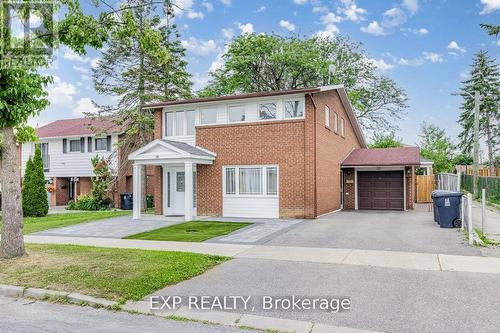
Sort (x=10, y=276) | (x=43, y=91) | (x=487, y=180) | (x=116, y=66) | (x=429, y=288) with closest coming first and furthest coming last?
(x=429, y=288), (x=10, y=276), (x=43, y=91), (x=116, y=66), (x=487, y=180)

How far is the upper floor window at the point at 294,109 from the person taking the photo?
16.2 meters

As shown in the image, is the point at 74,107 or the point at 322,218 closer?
the point at 322,218

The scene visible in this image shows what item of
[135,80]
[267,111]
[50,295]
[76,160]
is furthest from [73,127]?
[50,295]

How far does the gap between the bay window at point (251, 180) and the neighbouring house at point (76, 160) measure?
10.5 m

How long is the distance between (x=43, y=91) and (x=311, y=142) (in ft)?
33.0

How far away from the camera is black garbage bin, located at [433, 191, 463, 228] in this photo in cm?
1287

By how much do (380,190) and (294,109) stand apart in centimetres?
848

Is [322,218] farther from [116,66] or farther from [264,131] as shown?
[116,66]

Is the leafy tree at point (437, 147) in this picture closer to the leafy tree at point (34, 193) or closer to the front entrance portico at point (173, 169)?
the front entrance portico at point (173, 169)

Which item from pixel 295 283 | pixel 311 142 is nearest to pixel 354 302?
pixel 295 283

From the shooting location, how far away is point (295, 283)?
660 centimetres

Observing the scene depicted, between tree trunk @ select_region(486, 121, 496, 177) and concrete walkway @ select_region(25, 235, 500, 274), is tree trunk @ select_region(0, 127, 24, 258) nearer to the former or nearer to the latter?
concrete walkway @ select_region(25, 235, 500, 274)

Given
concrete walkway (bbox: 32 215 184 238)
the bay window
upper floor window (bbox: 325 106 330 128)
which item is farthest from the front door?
upper floor window (bbox: 325 106 330 128)

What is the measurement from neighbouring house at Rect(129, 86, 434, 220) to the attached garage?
163cm
